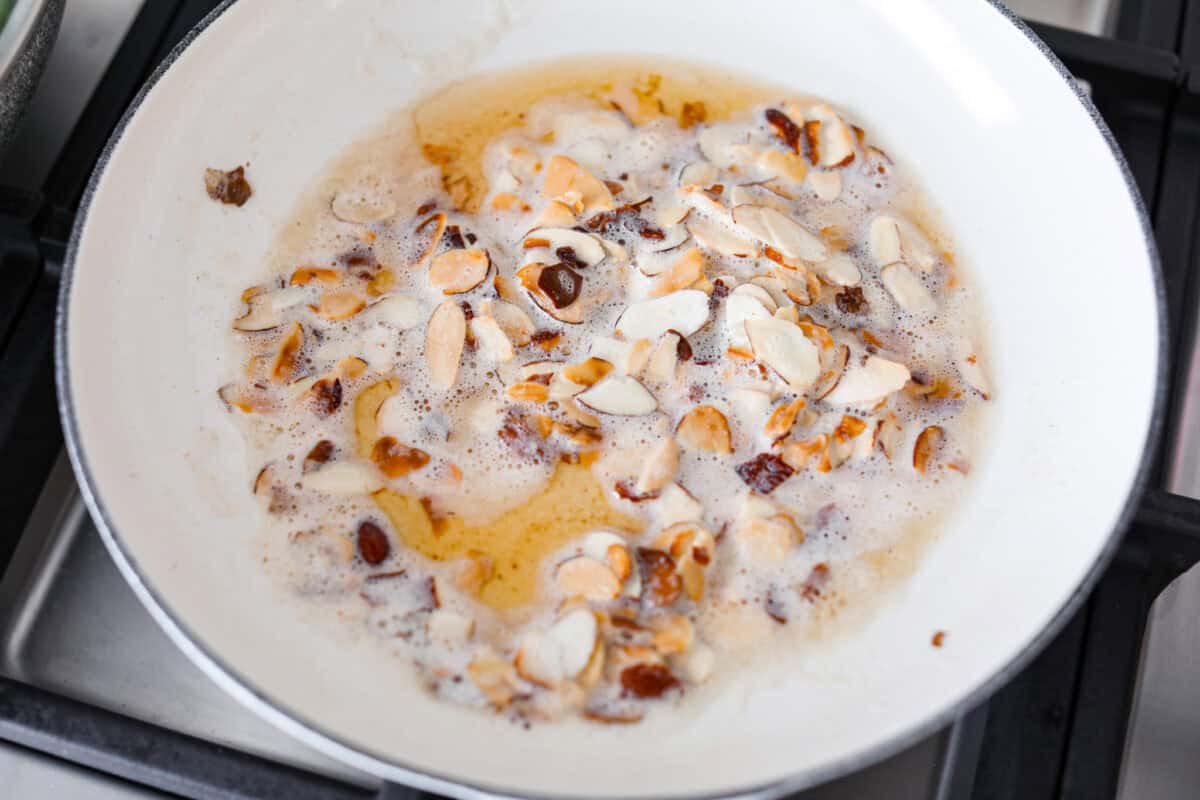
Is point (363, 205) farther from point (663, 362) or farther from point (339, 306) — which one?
point (663, 362)

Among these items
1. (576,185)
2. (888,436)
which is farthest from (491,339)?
→ (888,436)

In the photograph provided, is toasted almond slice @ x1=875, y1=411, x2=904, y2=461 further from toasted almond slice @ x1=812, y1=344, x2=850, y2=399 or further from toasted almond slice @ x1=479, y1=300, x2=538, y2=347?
toasted almond slice @ x1=479, y1=300, x2=538, y2=347

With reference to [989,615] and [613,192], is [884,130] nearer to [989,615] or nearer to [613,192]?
[613,192]

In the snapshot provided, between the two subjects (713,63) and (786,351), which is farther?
(713,63)

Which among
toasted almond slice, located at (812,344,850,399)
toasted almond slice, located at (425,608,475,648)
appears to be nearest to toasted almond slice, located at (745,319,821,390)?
toasted almond slice, located at (812,344,850,399)

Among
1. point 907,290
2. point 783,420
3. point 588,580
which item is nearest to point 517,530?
point 588,580

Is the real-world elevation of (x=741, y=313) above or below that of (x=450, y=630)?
above

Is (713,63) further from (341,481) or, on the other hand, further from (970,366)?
(341,481)

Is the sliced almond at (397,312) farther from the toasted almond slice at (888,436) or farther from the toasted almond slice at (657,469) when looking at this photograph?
the toasted almond slice at (888,436)
